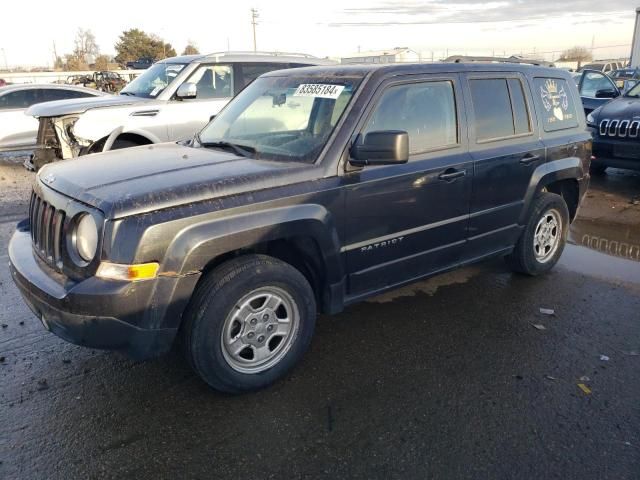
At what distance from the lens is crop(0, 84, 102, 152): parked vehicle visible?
10.8 m

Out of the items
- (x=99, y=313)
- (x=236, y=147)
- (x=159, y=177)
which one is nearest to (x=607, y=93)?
(x=236, y=147)

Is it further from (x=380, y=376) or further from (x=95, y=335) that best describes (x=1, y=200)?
(x=380, y=376)

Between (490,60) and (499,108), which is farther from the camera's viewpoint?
(490,60)

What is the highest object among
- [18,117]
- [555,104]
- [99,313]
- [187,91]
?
[187,91]

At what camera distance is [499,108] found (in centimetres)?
436

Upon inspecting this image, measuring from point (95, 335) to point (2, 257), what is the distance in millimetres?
3550

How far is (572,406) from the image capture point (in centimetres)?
309

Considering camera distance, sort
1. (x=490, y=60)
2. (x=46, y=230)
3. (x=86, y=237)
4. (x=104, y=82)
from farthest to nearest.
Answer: (x=104, y=82), (x=490, y=60), (x=46, y=230), (x=86, y=237)

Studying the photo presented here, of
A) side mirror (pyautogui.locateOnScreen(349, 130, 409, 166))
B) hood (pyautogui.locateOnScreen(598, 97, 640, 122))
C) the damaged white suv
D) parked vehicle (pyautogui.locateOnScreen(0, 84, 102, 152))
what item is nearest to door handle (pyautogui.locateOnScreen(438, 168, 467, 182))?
side mirror (pyautogui.locateOnScreen(349, 130, 409, 166))

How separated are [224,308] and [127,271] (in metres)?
0.56

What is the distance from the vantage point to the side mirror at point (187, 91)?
7641 millimetres

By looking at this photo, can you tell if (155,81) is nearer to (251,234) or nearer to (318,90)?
(318,90)

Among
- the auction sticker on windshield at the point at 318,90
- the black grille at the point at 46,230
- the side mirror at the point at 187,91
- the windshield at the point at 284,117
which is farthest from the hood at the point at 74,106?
the auction sticker on windshield at the point at 318,90

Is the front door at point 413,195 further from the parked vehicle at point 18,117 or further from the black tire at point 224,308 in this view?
the parked vehicle at point 18,117
